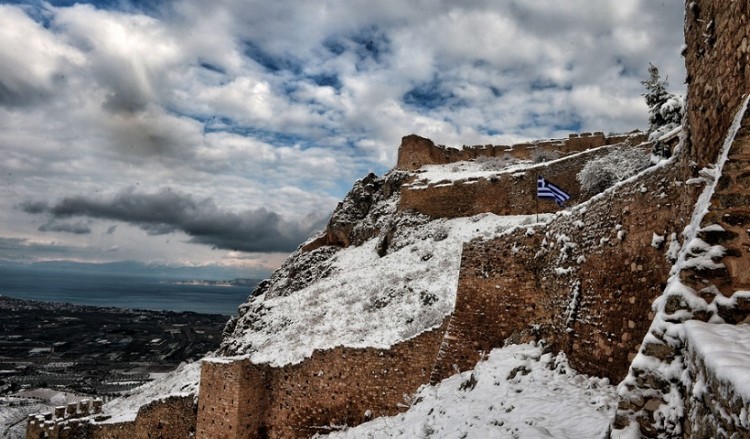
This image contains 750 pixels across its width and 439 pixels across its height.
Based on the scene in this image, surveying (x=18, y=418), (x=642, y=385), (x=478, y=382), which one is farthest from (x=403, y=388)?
(x=18, y=418)

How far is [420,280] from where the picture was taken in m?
24.1

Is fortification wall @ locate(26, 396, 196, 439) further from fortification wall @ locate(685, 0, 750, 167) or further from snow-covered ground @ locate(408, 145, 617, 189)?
snow-covered ground @ locate(408, 145, 617, 189)

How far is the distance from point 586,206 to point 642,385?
6129 mm

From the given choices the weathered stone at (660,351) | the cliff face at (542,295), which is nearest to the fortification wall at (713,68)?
the cliff face at (542,295)

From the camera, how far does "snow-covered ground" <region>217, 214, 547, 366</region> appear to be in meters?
20.3

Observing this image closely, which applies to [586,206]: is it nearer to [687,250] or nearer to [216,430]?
[687,250]

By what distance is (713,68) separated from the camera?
15.7 feet

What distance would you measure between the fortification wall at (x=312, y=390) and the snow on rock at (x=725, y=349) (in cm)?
1122

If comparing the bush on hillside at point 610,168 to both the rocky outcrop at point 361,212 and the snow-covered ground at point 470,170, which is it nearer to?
the snow-covered ground at point 470,170

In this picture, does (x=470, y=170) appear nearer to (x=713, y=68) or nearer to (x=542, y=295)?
(x=542, y=295)

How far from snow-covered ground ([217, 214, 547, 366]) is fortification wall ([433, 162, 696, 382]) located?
4219 mm

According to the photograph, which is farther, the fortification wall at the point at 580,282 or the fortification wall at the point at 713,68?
the fortification wall at the point at 580,282

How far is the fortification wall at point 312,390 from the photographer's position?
14.4 meters

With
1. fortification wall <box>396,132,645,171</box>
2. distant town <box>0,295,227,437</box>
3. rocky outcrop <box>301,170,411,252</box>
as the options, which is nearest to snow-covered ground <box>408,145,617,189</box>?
fortification wall <box>396,132,645,171</box>
